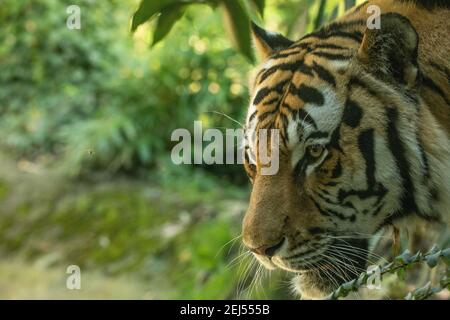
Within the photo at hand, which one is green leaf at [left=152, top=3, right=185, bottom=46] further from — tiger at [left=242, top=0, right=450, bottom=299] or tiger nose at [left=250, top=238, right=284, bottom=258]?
tiger nose at [left=250, top=238, right=284, bottom=258]

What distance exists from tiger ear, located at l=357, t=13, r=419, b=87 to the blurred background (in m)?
1.35

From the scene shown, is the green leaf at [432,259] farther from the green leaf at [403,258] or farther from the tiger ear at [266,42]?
the tiger ear at [266,42]

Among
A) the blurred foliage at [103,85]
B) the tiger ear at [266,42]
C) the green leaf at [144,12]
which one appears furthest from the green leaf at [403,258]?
the blurred foliage at [103,85]

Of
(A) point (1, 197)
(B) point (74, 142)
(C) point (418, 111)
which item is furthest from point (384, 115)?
(B) point (74, 142)

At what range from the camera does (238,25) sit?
8.55ft

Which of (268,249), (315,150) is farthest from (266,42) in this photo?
(268,249)

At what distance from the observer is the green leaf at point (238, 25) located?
254 centimetres

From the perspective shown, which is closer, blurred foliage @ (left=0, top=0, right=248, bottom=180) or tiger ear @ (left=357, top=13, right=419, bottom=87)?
tiger ear @ (left=357, top=13, right=419, bottom=87)

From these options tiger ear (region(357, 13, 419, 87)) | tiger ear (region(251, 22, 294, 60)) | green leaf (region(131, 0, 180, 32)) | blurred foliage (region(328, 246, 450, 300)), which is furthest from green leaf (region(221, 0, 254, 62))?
blurred foliage (region(328, 246, 450, 300))

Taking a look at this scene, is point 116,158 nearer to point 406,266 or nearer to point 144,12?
point 144,12

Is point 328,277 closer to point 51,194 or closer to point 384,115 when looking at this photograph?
point 384,115

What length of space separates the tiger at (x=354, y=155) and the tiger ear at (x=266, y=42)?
1.12 feet

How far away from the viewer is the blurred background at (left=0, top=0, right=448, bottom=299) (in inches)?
215

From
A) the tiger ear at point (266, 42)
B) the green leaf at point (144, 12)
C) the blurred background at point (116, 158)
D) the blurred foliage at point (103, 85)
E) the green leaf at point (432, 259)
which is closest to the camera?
the green leaf at point (432, 259)
